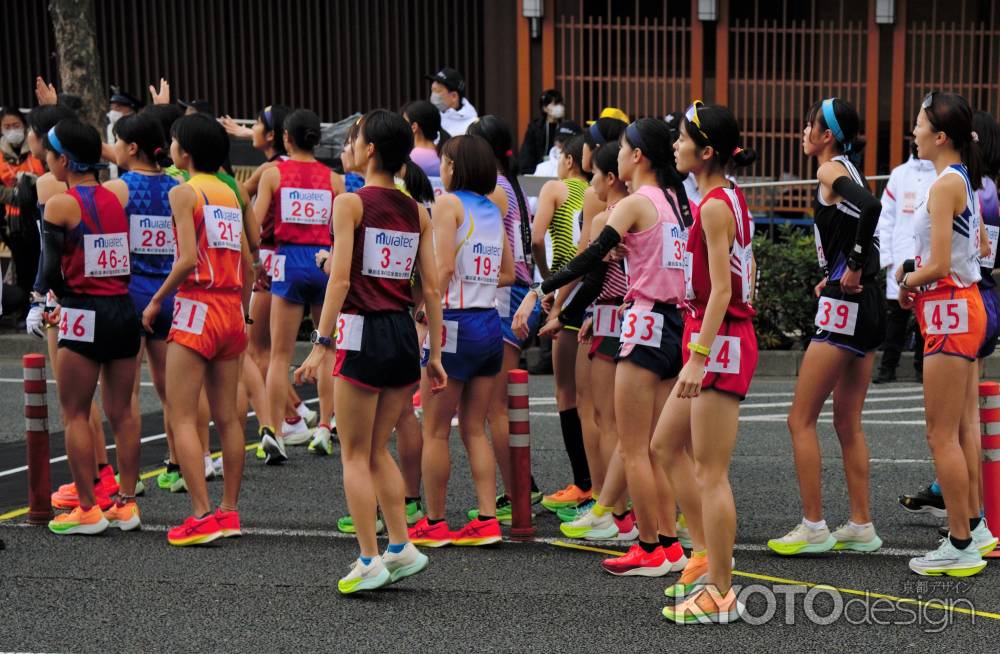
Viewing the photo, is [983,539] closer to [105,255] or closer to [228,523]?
[228,523]

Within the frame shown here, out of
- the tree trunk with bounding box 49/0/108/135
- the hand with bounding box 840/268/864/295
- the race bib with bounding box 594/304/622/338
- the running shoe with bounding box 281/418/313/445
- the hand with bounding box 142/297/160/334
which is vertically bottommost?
the running shoe with bounding box 281/418/313/445

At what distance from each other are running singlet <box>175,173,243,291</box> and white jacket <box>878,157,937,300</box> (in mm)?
6899

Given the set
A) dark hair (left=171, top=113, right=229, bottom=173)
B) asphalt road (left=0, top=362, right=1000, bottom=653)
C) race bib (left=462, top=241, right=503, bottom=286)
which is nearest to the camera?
asphalt road (left=0, top=362, right=1000, bottom=653)

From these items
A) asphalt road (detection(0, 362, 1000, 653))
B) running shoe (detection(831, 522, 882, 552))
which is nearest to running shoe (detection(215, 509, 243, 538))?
asphalt road (detection(0, 362, 1000, 653))

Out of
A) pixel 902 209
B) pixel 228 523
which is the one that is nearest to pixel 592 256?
pixel 228 523

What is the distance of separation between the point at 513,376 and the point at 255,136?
3.08 metres

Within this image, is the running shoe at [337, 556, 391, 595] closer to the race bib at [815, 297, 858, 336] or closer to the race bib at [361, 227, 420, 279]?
the race bib at [361, 227, 420, 279]

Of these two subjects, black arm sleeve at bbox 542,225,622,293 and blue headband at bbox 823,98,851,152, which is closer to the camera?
black arm sleeve at bbox 542,225,622,293

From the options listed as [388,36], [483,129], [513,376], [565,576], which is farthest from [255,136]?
[388,36]

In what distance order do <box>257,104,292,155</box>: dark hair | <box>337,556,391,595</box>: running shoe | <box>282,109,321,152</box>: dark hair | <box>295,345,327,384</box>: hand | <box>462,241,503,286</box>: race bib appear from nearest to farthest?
<box>295,345,327,384</box>: hand < <box>337,556,391,595</box>: running shoe < <box>462,241,503,286</box>: race bib < <box>282,109,321,152</box>: dark hair < <box>257,104,292,155</box>: dark hair

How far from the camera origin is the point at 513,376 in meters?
7.32

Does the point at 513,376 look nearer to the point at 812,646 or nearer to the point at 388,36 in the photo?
the point at 812,646

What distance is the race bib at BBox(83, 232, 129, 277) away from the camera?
7246mm

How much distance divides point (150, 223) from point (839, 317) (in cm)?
349
